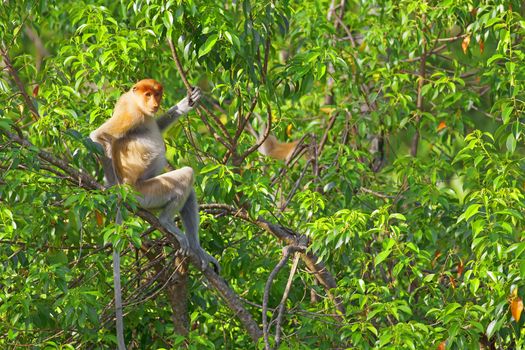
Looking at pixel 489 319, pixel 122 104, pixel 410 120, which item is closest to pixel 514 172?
pixel 489 319

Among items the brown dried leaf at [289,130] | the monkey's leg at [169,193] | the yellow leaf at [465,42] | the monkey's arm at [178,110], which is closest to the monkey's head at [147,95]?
the monkey's arm at [178,110]

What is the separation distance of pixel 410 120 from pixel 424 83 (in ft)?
1.56

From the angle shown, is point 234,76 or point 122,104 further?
point 122,104

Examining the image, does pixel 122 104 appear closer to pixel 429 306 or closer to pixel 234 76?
pixel 234 76

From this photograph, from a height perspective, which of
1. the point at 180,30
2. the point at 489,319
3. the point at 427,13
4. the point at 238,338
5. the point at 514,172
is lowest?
the point at 238,338

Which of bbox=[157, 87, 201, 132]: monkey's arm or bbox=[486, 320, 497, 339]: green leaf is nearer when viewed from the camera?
bbox=[486, 320, 497, 339]: green leaf

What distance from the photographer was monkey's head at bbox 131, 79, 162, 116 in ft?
16.0

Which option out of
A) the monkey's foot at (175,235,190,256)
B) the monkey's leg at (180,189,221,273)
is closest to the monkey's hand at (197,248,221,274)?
the monkey's leg at (180,189,221,273)

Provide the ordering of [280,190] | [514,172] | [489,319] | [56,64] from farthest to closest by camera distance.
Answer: [280,190]
[56,64]
[514,172]
[489,319]

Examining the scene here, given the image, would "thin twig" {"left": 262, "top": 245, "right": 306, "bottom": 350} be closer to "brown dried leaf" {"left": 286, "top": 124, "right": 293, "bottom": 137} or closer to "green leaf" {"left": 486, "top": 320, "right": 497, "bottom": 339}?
"green leaf" {"left": 486, "top": 320, "right": 497, "bottom": 339}

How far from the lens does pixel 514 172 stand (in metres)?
4.40

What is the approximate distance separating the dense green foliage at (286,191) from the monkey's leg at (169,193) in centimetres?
15

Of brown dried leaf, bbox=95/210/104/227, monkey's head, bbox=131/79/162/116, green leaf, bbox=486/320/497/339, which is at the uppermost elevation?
monkey's head, bbox=131/79/162/116

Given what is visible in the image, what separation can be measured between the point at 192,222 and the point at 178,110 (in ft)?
1.91
